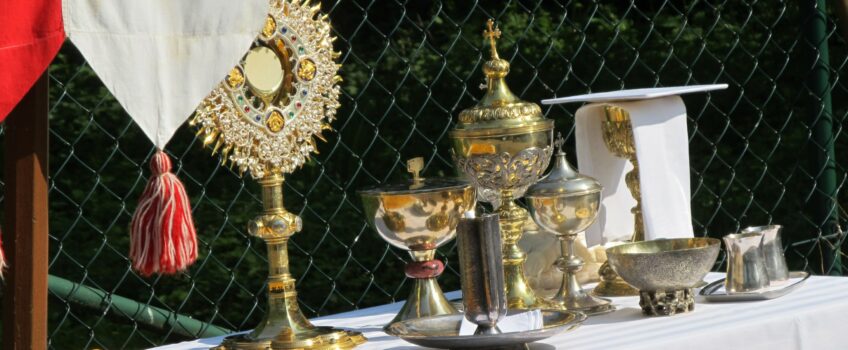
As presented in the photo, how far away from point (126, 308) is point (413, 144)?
45.9 inches

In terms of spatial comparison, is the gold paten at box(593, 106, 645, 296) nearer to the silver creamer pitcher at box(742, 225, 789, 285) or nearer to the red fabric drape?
the silver creamer pitcher at box(742, 225, 789, 285)

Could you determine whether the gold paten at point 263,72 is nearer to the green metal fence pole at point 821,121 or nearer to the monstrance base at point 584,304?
the monstrance base at point 584,304

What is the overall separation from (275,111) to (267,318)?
0.28 meters

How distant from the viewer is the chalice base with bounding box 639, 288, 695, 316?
6.20 feet

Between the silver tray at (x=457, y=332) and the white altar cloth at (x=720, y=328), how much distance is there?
1.4 inches

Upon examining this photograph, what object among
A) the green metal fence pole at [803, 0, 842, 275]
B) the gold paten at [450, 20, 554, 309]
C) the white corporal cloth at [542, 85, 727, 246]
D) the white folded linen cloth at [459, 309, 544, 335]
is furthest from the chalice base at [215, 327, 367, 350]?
the green metal fence pole at [803, 0, 842, 275]

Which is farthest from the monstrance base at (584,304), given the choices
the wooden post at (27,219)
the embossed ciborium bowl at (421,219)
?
→ the wooden post at (27,219)

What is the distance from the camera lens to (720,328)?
1.76 metres

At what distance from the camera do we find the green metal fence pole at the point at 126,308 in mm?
2670

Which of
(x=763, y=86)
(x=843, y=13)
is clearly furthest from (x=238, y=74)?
(x=763, y=86)

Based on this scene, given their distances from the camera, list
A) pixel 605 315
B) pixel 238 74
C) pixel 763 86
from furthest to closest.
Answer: pixel 763 86, pixel 605 315, pixel 238 74

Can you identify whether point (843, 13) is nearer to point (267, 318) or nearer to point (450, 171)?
point (450, 171)

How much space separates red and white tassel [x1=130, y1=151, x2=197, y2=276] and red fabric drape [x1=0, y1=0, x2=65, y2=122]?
182 mm

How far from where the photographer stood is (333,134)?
3787 mm
